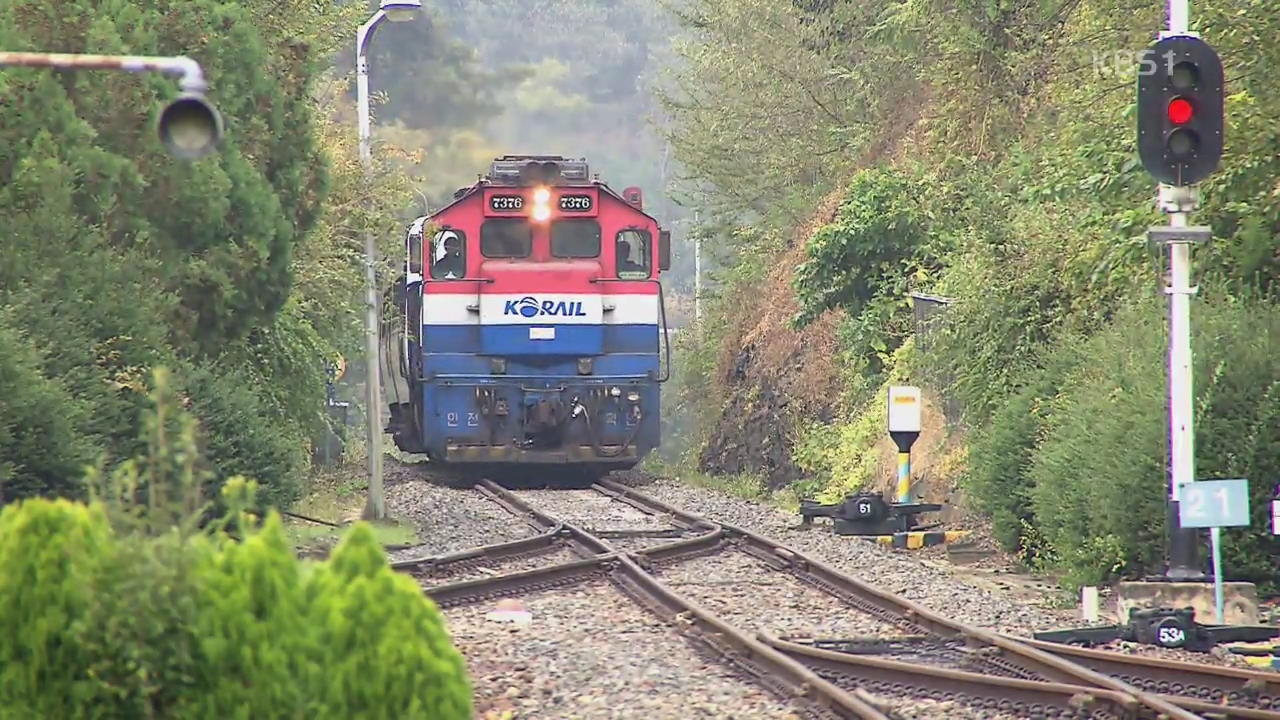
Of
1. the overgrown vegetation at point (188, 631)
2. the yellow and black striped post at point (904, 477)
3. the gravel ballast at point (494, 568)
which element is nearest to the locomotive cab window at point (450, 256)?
the yellow and black striped post at point (904, 477)

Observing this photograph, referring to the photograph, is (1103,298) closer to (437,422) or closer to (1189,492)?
(1189,492)

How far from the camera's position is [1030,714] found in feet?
28.6

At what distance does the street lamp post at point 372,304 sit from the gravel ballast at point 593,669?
741cm

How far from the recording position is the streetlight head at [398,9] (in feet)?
65.3

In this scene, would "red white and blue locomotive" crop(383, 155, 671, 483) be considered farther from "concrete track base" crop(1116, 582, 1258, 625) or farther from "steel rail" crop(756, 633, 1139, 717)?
"steel rail" crop(756, 633, 1139, 717)

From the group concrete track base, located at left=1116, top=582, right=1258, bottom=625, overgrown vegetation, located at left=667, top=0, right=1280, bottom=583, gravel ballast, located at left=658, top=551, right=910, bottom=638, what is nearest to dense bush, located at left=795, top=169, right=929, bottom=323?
overgrown vegetation, located at left=667, top=0, right=1280, bottom=583

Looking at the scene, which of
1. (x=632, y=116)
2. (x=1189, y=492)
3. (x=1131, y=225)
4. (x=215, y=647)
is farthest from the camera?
(x=632, y=116)

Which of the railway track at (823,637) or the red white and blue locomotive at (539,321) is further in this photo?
the red white and blue locomotive at (539,321)

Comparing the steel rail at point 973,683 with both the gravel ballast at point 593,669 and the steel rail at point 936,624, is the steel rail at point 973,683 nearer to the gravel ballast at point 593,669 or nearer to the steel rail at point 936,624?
the steel rail at point 936,624

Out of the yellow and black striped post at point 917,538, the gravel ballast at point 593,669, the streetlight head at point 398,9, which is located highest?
the streetlight head at point 398,9

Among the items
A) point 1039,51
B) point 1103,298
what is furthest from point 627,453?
point 1103,298

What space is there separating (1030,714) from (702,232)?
3051 centimetres

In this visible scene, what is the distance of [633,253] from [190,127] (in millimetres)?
17784

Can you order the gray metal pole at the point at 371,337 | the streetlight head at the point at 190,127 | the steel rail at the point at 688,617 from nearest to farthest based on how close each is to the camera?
the streetlight head at the point at 190,127
the steel rail at the point at 688,617
the gray metal pole at the point at 371,337
